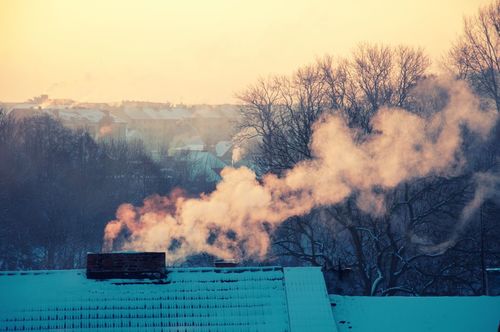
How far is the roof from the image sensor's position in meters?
17.5

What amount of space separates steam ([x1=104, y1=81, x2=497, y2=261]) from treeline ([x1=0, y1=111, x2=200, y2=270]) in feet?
53.9

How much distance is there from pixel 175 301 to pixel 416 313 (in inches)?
205

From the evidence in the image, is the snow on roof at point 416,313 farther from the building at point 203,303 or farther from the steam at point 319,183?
the steam at point 319,183

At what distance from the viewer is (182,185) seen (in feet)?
206

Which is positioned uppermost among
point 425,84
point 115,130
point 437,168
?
point 115,130

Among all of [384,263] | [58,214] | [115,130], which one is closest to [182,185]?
[58,214]

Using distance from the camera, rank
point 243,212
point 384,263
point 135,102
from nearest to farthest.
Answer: point 243,212 → point 384,263 → point 135,102

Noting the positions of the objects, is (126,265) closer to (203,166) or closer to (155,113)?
(203,166)

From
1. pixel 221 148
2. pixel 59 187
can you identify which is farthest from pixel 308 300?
pixel 221 148

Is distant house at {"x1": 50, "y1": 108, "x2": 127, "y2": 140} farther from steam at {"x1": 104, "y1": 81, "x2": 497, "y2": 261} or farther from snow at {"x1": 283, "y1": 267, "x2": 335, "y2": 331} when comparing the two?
snow at {"x1": 283, "y1": 267, "x2": 335, "y2": 331}

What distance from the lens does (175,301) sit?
1809cm

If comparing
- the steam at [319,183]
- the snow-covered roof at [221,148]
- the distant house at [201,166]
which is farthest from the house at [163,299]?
the snow-covered roof at [221,148]

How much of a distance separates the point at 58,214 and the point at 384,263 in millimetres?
25814

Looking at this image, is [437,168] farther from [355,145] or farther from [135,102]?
[135,102]
